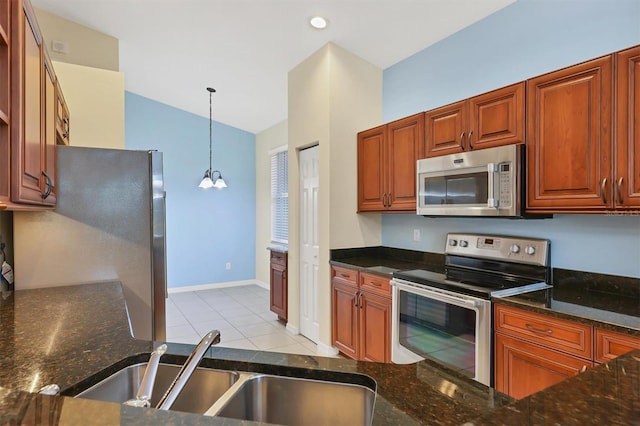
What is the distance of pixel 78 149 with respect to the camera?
2139 mm

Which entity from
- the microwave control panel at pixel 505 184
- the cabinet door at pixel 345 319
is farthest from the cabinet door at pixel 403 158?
the cabinet door at pixel 345 319

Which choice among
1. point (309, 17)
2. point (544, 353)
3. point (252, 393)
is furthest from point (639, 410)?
point (309, 17)

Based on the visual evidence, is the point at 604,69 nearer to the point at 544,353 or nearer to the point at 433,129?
the point at 433,129

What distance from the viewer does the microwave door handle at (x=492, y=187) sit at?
2.21 m

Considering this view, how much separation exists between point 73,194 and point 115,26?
7.21ft

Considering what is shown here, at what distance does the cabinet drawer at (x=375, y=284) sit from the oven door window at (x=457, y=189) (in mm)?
701

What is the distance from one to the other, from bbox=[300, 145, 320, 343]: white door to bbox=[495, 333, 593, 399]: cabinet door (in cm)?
196

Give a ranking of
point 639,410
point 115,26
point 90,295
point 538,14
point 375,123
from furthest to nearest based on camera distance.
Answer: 1. point 375,123
2. point 115,26
3. point 538,14
4. point 90,295
5. point 639,410

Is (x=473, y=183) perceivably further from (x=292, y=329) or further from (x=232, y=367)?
(x=292, y=329)

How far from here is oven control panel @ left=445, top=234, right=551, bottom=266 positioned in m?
2.27

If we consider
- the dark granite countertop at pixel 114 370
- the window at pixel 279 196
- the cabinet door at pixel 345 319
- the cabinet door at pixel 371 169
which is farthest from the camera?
the window at pixel 279 196

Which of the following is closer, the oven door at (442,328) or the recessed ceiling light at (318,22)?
the oven door at (442,328)

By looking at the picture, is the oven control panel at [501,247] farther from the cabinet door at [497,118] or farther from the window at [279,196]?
the window at [279,196]

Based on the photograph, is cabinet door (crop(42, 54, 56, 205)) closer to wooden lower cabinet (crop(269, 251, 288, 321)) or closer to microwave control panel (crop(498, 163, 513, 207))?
microwave control panel (crop(498, 163, 513, 207))
